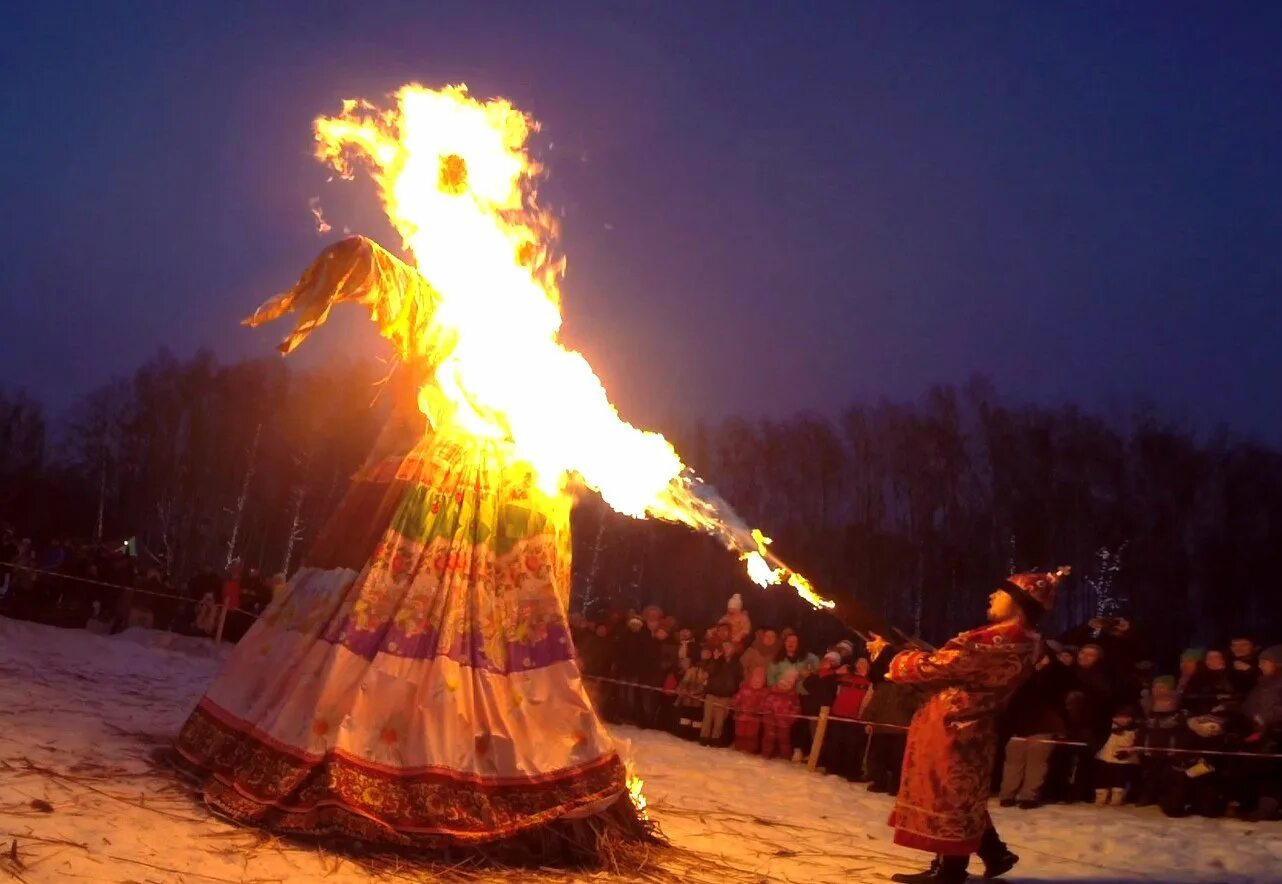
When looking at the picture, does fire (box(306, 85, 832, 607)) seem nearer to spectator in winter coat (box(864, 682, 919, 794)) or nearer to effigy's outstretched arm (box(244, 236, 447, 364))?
effigy's outstretched arm (box(244, 236, 447, 364))

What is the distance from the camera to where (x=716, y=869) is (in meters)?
5.05

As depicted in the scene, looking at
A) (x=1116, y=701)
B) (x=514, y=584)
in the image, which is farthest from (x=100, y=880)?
(x=1116, y=701)

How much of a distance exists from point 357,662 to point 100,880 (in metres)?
1.47

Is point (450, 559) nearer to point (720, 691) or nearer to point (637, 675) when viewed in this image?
point (720, 691)

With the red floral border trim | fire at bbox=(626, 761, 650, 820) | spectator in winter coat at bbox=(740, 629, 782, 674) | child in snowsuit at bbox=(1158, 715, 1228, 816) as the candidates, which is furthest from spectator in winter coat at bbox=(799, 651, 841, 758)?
the red floral border trim

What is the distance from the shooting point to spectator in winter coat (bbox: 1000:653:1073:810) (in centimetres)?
912

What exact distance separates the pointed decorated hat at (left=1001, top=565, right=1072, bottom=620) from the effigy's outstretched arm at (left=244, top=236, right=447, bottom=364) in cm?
356

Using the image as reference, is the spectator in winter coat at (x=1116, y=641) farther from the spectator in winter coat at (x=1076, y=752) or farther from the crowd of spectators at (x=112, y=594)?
the crowd of spectators at (x=112, y=594)

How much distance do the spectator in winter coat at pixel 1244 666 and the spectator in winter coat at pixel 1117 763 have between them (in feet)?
3.37

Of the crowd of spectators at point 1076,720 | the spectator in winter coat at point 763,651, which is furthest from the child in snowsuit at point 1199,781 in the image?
the spectator in winter coat at point 763,651

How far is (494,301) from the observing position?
19.1ft

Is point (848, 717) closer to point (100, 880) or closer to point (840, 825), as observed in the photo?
point (840, 825)

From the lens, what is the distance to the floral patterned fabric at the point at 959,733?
5574 millimetres

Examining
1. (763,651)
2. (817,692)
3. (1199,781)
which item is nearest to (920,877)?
(1199,781)
